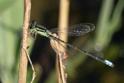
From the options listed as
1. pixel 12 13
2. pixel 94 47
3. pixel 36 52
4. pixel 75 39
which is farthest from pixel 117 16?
pixel 36 52

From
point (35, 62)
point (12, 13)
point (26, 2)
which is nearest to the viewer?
point (26, 2)

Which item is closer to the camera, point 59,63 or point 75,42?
point 59,63

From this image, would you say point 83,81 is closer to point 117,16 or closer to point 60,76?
point 117,16

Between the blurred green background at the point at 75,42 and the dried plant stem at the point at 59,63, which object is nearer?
the dried plant stem at the point at 59,63

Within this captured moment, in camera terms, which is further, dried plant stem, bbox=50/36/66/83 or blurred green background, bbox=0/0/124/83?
blurred green background, bbox=0/0/124/83

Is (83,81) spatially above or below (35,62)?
below

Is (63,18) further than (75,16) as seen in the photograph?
No

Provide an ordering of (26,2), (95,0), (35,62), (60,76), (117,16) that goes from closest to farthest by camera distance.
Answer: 1. (26,2)
2. (60,76)
3. (117,16)
4. (35,62)
5. (95,0)

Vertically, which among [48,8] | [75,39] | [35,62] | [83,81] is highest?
[48,8]
